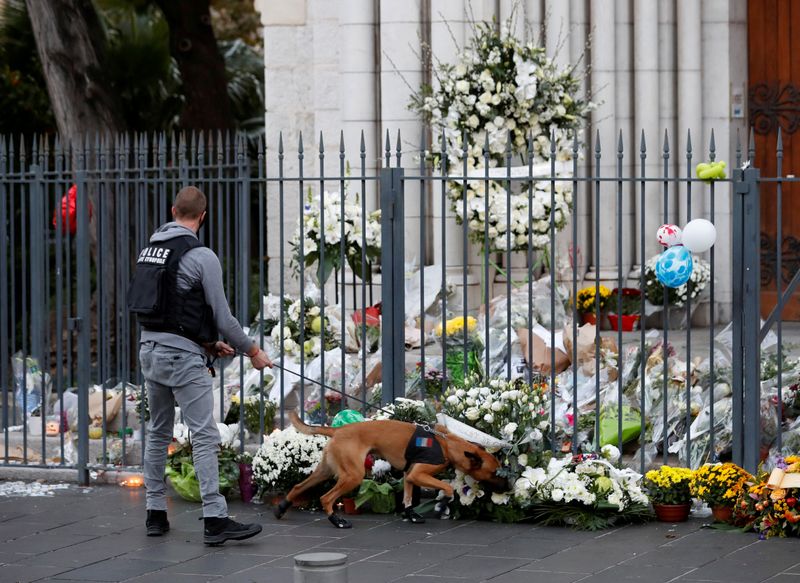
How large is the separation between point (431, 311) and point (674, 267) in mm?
3619

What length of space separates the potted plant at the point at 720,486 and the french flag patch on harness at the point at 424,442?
54.0 inches

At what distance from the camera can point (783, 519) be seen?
7406 mm

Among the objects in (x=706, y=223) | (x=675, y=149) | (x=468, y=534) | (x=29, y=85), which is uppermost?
(x=29, y=85)

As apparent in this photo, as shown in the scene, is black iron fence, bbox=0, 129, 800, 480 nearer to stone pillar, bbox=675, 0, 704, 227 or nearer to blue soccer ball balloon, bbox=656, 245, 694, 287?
blue soccer ball balloon, bbox=656, 245, 694, 287

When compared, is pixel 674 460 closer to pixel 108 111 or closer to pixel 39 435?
pixel 39 435

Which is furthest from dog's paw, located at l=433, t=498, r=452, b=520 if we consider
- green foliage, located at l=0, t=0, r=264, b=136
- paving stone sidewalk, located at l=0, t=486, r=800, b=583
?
green foliage, located at l=0, t=0, r=264, b=136

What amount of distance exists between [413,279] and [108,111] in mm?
4558

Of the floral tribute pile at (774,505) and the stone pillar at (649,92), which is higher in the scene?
the stone pillar at (649,92)

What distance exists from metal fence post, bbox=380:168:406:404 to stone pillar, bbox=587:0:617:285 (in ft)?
12.5

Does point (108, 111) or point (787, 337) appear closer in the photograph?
point (787, 337)

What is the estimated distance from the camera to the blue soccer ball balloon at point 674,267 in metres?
8.20

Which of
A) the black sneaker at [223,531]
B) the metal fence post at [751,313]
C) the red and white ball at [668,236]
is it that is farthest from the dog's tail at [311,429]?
the metal fence post at [751,313]

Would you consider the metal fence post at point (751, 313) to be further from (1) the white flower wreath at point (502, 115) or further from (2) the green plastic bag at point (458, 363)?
(1) the white flower wreath at point (502, 115)

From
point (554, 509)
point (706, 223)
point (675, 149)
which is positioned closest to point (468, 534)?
point (554, 509)
